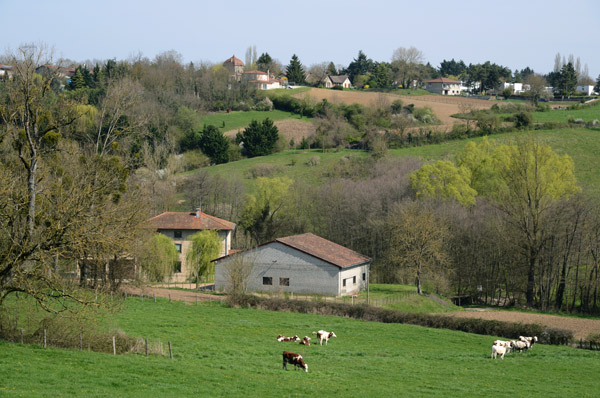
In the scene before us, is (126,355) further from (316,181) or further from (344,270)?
(316,181)

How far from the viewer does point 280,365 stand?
2439cm

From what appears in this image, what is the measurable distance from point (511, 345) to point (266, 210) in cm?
4266

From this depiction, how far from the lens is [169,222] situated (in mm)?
61500

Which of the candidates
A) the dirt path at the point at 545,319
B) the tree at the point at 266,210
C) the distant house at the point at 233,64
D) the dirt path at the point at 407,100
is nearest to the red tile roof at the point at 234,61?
the distant house at the point at 233,64

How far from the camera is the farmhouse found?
49031 millimetres

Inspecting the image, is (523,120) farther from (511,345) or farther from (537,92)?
(511,345)

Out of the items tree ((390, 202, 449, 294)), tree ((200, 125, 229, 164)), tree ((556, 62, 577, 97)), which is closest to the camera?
tree ((390, 202, 449, 294))

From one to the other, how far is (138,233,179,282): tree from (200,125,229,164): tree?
4005cm

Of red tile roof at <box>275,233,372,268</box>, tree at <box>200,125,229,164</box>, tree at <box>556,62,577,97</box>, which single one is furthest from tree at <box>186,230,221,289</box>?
tree at <box>556,62,577,97</box>

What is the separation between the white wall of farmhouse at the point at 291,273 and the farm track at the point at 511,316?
13.5 ft

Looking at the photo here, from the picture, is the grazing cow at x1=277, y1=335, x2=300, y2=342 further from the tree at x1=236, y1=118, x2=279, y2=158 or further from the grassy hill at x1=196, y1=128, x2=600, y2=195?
the tree at x1=236, y1=118, x2=279, y2=158

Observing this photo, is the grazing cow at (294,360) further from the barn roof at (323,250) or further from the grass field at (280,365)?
the barn roof at (323,250)

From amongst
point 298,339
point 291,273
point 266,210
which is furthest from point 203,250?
point 298,339

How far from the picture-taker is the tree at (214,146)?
97000mm
